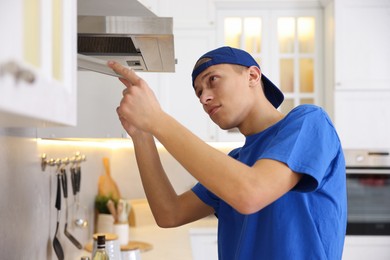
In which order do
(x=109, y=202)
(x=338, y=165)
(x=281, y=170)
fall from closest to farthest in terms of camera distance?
(x=281, y=170) → (x=338, y=165) → (x=109, y=202)

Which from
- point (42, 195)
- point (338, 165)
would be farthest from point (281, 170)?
point (42, 195)

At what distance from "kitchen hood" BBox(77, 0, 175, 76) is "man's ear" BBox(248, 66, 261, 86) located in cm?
22

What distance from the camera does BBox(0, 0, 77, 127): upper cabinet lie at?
45 cm

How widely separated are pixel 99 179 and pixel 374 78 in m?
1.88

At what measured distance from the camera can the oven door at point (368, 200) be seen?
10.4 feet

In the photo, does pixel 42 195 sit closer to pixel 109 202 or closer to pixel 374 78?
pixel 109 202

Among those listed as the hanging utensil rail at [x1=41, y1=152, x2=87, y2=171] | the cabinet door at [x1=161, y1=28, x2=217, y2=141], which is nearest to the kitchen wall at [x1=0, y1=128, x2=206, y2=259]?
the hanging utensil rail at [x1=41, y1=152, x2=87, y2=171]

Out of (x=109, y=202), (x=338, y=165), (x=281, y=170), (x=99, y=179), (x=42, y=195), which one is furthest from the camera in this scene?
(x=99, y=179)

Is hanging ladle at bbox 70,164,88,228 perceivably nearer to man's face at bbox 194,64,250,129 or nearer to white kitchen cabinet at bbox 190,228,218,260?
white kitchen cabinet at bbox 190,228,218,260

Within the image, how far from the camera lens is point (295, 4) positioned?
332cm

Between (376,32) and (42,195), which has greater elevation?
(376,32)

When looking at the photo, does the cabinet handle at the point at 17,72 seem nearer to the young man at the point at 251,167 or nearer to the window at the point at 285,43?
the young man at the point at 251,167

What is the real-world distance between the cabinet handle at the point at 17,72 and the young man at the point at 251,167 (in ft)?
1.74

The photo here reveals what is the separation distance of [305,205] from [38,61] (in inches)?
32.6
